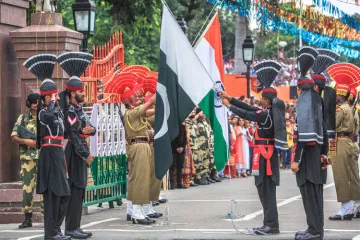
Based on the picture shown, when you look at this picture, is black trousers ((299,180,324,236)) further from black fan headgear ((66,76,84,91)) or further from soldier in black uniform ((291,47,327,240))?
black fan headgear ((66,76,84,91))

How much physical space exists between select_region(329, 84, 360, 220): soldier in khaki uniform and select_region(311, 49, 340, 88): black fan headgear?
5.94 feet

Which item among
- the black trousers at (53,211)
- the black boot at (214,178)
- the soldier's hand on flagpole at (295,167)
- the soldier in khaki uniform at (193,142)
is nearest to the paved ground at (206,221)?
the black trousers at (53,211)

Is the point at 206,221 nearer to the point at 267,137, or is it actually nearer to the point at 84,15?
the point at 267,137

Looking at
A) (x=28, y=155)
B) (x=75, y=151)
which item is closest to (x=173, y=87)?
(x=75, y=151)

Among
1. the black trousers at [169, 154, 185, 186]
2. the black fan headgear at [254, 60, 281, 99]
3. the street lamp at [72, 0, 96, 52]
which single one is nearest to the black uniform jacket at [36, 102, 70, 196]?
the black fan headgear at [254, 60, 281, 99]

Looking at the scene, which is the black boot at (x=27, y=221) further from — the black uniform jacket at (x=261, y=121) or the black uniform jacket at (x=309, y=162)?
the black uniform jacket at (x=309, y=162)

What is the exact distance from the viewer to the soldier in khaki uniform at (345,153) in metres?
15.4

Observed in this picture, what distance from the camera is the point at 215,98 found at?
14453mm

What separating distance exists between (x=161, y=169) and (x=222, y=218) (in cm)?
246

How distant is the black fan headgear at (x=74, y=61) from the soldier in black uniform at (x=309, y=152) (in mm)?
3089

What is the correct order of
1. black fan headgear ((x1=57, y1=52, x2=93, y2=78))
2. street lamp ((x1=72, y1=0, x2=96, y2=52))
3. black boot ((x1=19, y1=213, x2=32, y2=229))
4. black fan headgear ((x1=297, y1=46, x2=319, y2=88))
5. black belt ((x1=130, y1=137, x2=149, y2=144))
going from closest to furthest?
black fan headgear ((x1=297, y1=46, x2=319, y2=88)) → black fan headgear ((x1=57, y1=52, x2=93, y2=78)) → black boot ((x1=19, y1=213, x2=32, y2=229)) → black belt ((x1=130, y1=137, x2=149, y2=144)) → street lamp ((x1=72, y1=0, x2=96, y2=52))

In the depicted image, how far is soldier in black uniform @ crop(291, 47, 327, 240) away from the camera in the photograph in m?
12.8

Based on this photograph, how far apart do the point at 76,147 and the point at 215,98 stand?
2.37 metres

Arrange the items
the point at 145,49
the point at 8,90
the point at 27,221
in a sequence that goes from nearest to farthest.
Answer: the point at 27,221
the point at 8,90
the point at 145,49
